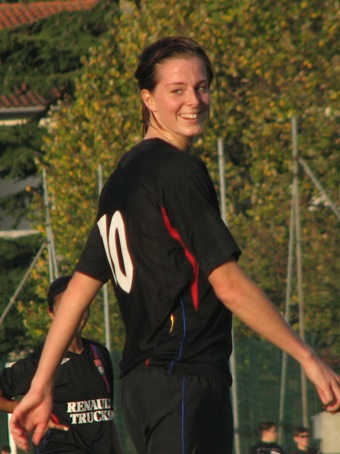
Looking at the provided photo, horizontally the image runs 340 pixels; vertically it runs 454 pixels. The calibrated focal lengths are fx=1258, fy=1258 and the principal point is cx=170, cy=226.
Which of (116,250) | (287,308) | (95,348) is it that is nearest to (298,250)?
(287,308)

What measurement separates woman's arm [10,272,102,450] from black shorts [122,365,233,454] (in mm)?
250

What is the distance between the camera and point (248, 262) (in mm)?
11969

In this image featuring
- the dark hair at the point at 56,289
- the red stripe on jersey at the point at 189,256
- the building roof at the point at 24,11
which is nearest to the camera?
the red stripe on jersey at the point at 189,256

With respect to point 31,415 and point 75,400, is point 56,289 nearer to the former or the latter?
point 75,400

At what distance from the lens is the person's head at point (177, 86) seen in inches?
148

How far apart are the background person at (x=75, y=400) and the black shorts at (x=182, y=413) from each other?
3273mm

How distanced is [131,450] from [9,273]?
13407mm

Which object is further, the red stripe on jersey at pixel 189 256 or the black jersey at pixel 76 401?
the black jersey at pixel 76 401

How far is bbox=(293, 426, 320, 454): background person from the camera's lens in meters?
10.8

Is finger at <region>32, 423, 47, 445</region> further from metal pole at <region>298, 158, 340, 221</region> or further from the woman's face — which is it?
metal pole at <region>298, 158, 340, 221</region>

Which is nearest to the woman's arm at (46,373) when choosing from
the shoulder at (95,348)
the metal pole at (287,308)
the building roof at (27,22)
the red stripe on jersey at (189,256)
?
the red stripe on jersey at (189,256)

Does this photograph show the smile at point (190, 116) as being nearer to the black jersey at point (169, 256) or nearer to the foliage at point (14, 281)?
the black jersey at point (169, 256)

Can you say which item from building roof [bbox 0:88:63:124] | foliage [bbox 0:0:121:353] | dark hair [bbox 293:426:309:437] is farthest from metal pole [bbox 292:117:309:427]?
building roof [bbox 0:88:63:124]

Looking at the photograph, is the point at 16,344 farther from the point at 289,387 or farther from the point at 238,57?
the point at 289,387
